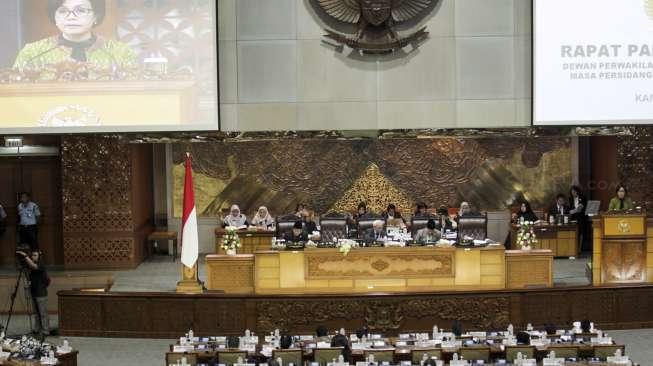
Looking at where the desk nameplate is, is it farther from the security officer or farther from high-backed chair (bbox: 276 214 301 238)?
the security officer

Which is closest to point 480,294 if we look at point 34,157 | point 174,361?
point 174,361

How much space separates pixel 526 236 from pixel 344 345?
20.0 feet

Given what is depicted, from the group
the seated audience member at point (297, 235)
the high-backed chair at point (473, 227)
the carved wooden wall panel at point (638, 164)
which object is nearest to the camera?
the seated audience member at point (297, 235)

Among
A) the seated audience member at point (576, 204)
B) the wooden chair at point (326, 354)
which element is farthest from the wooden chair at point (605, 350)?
the seated audience member at point (576, 204)

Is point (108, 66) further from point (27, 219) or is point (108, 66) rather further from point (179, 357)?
point (179, 357)

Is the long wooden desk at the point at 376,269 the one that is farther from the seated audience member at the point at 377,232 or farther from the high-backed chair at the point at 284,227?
the high-backed chair at the point at 284,227

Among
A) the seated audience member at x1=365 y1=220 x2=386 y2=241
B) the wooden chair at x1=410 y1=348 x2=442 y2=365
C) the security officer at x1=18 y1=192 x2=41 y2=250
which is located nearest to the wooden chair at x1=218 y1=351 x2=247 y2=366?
the wooden chair at x1=410 y1=348 x2=442 y2=365

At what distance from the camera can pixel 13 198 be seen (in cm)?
2053

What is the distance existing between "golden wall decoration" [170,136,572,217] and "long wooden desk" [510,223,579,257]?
6.32ft

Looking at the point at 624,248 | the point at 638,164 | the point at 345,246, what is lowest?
the point at 624,248

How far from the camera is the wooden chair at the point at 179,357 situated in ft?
38.1

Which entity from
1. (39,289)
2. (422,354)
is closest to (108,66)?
(39,289)

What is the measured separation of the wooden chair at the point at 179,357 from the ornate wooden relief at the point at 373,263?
446cm

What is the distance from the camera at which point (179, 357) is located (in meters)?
11.8
